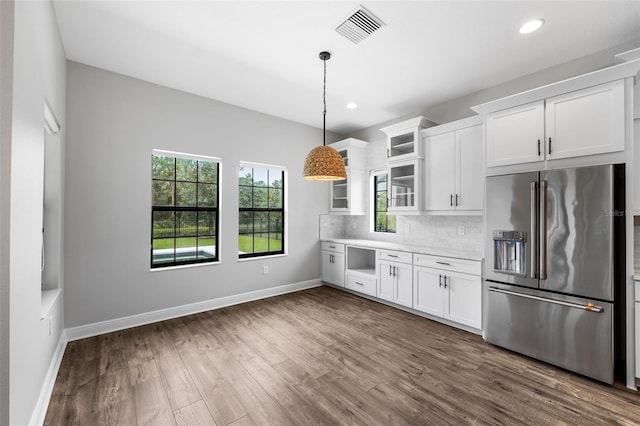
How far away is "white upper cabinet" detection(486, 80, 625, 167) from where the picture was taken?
234 cm

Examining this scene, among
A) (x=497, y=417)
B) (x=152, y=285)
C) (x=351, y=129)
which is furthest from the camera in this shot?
(x=351, y=129)

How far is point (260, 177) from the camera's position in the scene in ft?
15.2

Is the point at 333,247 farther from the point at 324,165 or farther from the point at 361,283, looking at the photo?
the point at 324,165

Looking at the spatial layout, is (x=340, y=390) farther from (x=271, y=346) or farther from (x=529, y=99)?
(x=529, y=99)

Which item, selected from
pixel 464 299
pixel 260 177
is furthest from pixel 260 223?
pixel 464 299

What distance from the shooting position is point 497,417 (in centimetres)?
189

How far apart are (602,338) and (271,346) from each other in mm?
2949

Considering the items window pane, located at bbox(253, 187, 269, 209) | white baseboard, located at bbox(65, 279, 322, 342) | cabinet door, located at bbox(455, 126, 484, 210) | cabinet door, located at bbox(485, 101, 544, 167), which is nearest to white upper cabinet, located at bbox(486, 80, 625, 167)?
cabinet door, located at bbox(485, 101, 544, 167)

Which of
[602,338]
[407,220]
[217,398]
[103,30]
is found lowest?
[217,398]

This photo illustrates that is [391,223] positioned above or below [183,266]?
above

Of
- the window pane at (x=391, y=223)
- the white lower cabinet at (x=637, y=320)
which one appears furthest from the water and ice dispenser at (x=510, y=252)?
the window pane at (x=391, y=223)

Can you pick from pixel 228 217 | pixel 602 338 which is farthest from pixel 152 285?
pixel 602 338

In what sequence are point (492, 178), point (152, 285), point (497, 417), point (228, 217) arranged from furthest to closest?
point (228, 217), point (152, 285), point (492, 178), point (497, 417)

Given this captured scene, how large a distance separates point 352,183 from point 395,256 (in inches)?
64.8
